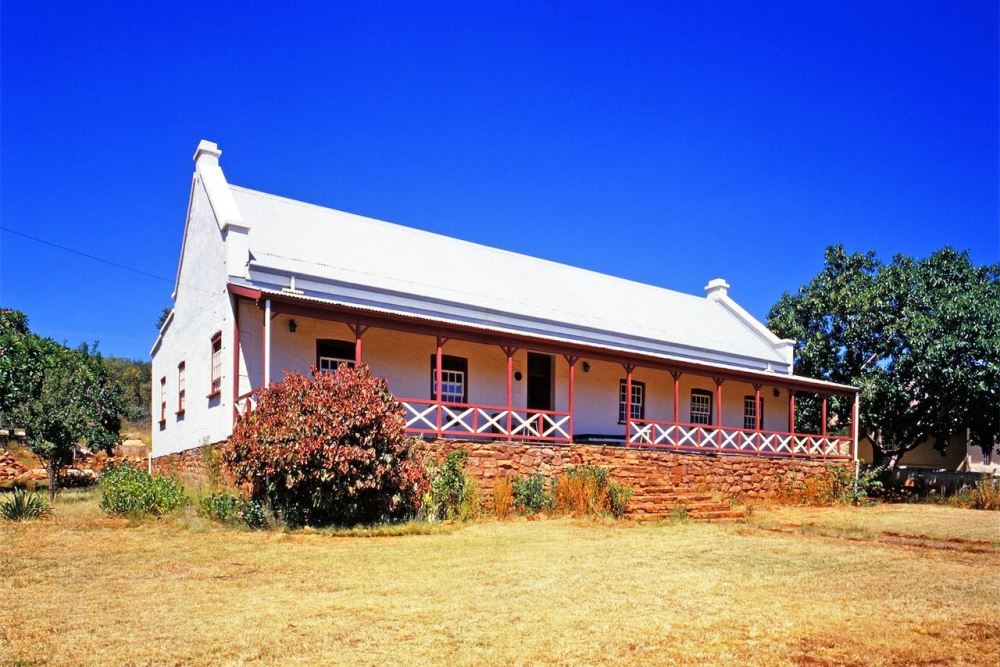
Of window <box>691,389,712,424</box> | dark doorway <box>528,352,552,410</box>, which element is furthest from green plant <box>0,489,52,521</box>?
window <box>691,389,712,424</box>

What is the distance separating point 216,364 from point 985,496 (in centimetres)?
2013

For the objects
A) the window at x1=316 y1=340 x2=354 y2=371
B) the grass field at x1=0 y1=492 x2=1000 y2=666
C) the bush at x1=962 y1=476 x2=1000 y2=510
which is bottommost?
the bush at x1=962 y1=476 x2=1000 y2=510

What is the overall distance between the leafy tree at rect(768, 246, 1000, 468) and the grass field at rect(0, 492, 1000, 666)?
13.3 metres

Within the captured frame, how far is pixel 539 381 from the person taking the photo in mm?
22719

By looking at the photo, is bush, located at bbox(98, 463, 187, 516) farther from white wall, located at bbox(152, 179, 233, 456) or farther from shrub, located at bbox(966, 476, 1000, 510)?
shrub, located at bbox(966, 476, 1000, 510)

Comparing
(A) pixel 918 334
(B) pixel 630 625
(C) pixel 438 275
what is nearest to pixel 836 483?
(A) pixel 918 334

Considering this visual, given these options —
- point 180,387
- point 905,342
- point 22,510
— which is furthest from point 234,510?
point 905,342

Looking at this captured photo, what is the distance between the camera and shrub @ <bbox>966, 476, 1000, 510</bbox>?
72.0 feet

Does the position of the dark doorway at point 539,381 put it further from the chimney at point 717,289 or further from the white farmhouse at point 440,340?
the chimney at point 717,289

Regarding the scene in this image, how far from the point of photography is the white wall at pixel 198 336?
18.0m

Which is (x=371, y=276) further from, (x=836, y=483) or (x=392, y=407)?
(x=836, y=483)

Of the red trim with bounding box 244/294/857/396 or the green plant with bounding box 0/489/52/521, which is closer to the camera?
the green plant with bounding box 0/489/52/521

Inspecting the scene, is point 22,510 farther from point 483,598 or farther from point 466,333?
point 483,598

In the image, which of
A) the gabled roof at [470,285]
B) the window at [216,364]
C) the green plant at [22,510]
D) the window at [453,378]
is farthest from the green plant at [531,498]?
the green plant at [22,510]
